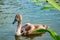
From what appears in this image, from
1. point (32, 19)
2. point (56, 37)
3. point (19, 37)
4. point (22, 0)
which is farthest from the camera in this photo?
point (22, 0)

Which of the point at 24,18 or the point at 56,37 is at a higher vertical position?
the point at 56,37

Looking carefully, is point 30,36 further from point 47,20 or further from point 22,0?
point 22,0

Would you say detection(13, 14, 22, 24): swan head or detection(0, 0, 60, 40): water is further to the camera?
detection(13, 14, 22, 24): swan head

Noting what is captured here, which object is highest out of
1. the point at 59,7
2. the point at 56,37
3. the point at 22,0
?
the point at 59,7

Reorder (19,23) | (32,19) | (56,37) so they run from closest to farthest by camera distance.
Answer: (56,37)
(19,23)
(32,19)

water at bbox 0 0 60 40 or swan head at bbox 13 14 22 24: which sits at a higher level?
swan head at bbox 13 14 22 24

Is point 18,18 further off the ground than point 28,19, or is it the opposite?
point 18,18

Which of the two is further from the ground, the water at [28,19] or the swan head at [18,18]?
the swan head at [18,18]

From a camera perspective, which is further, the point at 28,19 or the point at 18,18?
the point at 28,19

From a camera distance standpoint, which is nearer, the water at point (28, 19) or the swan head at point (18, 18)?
the water at point (28, 19)

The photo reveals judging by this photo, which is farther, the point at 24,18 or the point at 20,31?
the point at 24,18

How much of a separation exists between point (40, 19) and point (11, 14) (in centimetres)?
204

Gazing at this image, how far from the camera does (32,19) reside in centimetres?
1068

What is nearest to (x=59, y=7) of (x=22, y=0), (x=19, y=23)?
(x=19, y=23)
